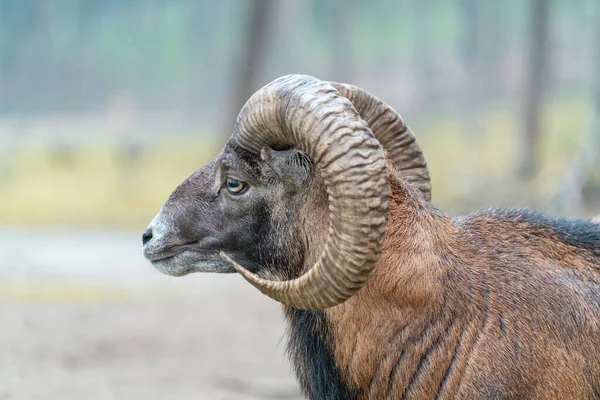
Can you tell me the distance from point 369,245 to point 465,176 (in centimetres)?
2401

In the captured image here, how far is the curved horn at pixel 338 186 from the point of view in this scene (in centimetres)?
558

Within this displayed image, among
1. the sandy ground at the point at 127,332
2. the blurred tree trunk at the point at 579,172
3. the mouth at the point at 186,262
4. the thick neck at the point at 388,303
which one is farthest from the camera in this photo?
the blurred tree trunk at the point at 579,172

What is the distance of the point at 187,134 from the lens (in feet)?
133

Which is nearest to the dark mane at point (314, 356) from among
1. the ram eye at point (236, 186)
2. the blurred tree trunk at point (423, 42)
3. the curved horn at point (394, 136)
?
the ram eye at point (236, 186)

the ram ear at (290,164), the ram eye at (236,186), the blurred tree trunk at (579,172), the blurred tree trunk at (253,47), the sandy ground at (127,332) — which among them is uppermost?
the ram ear at (290,164)

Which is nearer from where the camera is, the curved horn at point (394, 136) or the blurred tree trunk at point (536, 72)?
the curved horn at point (394, 136)

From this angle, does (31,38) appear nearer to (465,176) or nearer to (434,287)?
(465,176)

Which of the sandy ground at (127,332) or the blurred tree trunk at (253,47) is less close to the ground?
the blurred tree trunk at (253,47)

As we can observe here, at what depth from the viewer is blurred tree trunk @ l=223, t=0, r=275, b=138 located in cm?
2436

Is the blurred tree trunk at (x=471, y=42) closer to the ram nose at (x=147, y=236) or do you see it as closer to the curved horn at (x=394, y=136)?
the curved horn at (x=394, y=136)

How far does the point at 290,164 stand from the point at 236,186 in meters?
0.44

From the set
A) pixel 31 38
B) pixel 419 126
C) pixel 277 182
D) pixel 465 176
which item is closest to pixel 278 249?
pixel 277 182

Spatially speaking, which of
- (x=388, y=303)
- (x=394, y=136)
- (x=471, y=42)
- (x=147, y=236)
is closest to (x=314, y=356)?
(x=388, y=303)

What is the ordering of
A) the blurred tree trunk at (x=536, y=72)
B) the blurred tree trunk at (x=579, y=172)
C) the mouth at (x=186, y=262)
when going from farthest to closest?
the blurred tree trunk at (x=536, y=72) → the blurred tree trunk at (x=579, y=172) → the mouth at (x=186, y=262)
